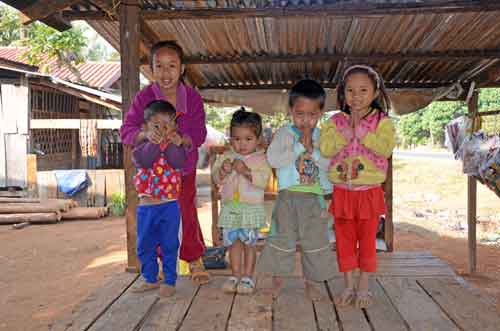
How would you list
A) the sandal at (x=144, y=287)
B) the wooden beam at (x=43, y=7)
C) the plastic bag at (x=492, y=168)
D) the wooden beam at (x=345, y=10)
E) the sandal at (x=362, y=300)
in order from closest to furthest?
the sandal at (x=362, y=300) → the sandal at (x=144, y=287) → the wooden beam at (x=43, y=7) → the wooden beam at (x=345, y=10) → the plastic bag at (x=492, y=168)

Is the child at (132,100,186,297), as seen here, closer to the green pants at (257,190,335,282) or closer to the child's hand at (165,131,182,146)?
the child's hand at (165,131,182,146)

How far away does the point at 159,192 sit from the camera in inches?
99.6

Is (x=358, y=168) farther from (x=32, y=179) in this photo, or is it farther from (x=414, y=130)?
(x=414, y=130)

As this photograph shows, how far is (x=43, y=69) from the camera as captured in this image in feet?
50.4

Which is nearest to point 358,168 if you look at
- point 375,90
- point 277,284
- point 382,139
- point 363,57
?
point 382,139

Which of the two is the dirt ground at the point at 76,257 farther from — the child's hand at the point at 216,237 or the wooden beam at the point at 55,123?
the wooden beam at the point at 55,123

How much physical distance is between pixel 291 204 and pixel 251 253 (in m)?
0.42

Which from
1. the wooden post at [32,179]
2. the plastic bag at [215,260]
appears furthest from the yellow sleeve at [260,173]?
the wooden post at [32,179]

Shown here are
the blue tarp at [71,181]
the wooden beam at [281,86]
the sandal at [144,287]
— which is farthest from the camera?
the blue tarp at [71,181]

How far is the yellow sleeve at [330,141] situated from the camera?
2.50 metres

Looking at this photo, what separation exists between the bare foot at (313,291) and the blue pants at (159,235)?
84 cm

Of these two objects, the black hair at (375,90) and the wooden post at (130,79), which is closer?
the black hair at (375,90)

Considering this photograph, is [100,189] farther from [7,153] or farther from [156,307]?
[156,307]

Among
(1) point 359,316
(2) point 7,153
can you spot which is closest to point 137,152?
(1) point 359,316
